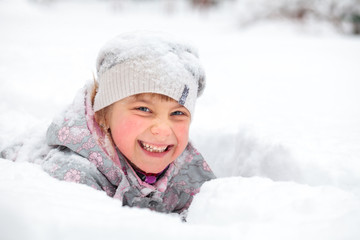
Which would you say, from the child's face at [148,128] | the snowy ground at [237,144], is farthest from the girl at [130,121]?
the snowy ground at [237,144]

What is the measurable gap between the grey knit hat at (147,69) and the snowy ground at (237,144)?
434mm

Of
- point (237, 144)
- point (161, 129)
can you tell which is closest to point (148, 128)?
point (161, 129)

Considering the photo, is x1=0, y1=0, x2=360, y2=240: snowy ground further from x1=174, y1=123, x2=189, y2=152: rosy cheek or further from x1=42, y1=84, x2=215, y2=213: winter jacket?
x1=174, y1=123, x2=189, y2=152: rosy cheek

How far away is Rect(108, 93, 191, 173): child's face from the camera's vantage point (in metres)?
1.35

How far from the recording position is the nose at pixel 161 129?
1.33m

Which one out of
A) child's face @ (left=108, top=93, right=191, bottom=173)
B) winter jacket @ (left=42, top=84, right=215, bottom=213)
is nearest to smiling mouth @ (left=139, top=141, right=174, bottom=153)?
child's face @ (left=108, top=93, right=191, bottom=173)

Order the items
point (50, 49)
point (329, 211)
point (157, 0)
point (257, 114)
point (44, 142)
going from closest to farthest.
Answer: point (329, 211)
point (44, 142)
point (257, 114)
point (50, 49)
point (157, 0)

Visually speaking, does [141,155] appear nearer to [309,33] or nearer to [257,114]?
[257,114]

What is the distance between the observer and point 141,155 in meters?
1.41

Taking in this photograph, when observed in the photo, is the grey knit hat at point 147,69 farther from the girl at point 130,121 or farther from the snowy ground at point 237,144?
the snowy ground at point 237,144

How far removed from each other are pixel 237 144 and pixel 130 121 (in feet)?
2.29

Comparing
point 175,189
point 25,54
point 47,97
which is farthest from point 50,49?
point 175,189

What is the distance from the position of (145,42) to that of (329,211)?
0.94m

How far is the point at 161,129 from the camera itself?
133 cm
